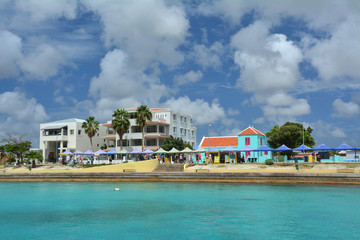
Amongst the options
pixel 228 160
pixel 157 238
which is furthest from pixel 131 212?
pixel 228 160

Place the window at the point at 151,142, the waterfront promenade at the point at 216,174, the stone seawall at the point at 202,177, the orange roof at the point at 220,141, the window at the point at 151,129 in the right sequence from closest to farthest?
the stone seawall at the point at 202,177, the waterfront promenade at the point at 216,174, the orange roof at the point at 220,141, the window at the point at 151,129, the window at the point at 151,142

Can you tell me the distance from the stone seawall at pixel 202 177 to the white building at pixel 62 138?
2796 cm

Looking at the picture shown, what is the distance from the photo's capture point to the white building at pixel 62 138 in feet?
278

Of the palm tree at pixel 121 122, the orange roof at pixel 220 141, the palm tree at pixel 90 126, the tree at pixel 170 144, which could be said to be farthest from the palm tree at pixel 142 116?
the orange roof at pixel 220 141

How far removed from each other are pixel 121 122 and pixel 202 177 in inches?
1252

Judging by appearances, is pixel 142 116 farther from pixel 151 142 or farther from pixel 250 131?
pixel 250 131

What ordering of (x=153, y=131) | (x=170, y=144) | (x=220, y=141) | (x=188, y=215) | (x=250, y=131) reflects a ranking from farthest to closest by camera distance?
(x=153, y=131)
(x=220, y=141)
(x=170, y=144)
(x=250, y=131)
(x=188, y=215)

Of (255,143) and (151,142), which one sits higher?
(151,142)

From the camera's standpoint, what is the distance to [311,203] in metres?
27.6

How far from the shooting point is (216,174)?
45.9 m

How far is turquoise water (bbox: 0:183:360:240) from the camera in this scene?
1812 cm

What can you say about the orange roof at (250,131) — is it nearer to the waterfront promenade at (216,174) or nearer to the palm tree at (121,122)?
the waterfront promenade at (216,174)

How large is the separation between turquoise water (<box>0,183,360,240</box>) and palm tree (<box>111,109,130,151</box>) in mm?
38517

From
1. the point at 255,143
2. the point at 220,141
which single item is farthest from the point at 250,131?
the point at 220,141
